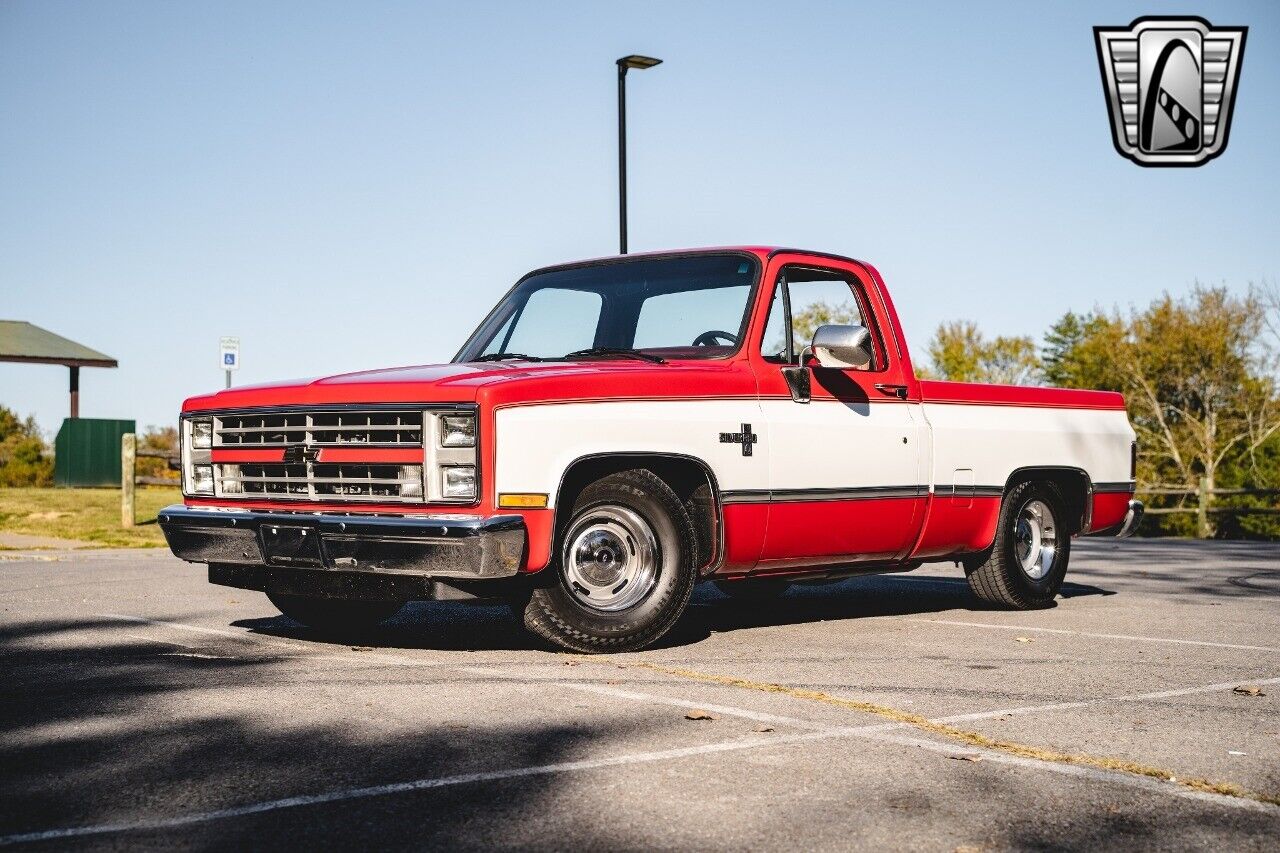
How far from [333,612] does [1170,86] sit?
10554mm

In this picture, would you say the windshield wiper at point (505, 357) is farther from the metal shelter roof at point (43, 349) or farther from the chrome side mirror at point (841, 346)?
the metal shelter roof at point (43, 349)

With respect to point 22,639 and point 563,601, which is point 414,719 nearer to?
point 563,601

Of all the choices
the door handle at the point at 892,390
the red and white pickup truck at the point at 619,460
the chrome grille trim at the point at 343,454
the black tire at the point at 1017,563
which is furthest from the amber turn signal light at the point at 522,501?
the black tire at the point at 1017,563

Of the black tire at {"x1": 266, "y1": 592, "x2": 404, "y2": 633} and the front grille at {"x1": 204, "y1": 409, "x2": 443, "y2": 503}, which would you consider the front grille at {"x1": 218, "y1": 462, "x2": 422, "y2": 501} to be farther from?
the black tire at {"x1": 266, "y1": 592, "x2": 404, "y2": 633}

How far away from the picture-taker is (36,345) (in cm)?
3781

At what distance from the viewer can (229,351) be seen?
1947cm

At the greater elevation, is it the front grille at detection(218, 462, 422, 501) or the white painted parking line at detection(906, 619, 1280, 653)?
the front grille at detection(218, 462, 422, 501)

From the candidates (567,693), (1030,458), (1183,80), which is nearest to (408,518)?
(567,693)

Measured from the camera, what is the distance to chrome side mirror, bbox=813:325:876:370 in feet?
24.9

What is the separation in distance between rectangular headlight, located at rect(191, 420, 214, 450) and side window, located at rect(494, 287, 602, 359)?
170cm

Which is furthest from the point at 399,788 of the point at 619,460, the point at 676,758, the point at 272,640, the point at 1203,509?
the point at 1203,509

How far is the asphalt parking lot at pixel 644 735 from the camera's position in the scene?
3.80m

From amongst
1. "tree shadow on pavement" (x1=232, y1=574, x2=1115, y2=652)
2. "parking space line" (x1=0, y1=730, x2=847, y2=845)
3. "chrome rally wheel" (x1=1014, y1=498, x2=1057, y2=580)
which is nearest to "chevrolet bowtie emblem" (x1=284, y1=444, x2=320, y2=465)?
"tree shadow on pavement" (x1=232, y1=574, x2=1115, y2=652)

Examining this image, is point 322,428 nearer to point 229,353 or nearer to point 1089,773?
point 1089,773
